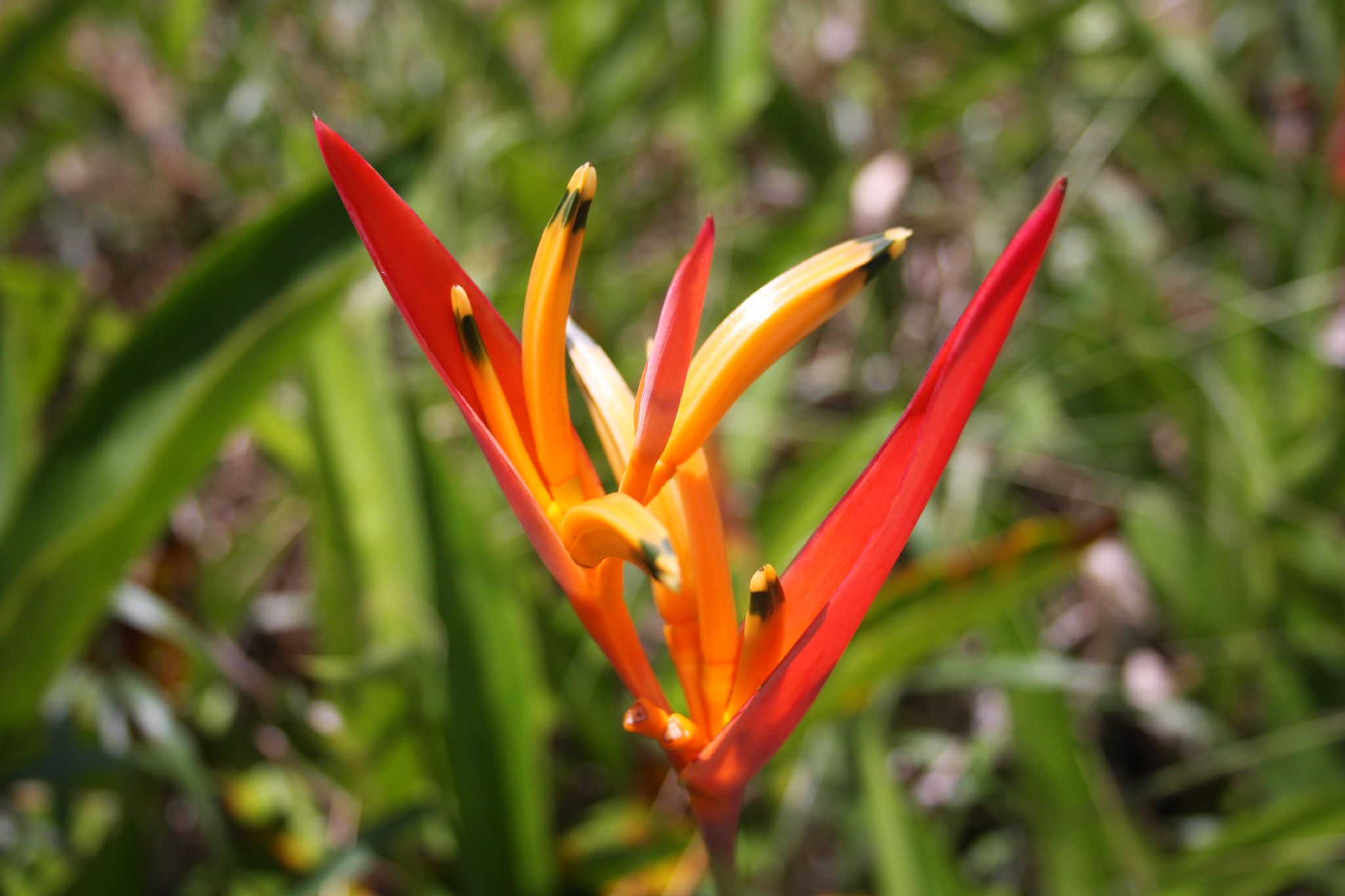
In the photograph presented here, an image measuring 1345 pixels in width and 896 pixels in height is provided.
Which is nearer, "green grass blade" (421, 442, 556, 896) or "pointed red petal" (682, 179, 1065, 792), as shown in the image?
"pointed red petal" (682, 179, 1065, 792)

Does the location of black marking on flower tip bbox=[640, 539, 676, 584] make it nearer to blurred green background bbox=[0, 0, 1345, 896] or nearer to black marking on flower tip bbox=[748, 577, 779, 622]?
black marking on flower tip bbox=[748, 577, 779, 622]

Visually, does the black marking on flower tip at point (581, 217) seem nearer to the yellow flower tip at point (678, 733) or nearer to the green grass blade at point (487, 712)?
the yellow flower tip at point (678, 733)

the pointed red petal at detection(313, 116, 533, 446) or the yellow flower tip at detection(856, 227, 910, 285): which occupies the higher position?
the pointed red petal at detection(313, 116, 533, 446)

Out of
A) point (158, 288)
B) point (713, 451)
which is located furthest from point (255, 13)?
point (713, 451)

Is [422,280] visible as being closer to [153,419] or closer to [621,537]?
[621,537]

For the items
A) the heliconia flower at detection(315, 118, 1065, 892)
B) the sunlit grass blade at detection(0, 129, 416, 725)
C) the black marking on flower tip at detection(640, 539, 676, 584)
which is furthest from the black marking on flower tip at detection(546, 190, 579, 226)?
→ the sunlit grass blade at detection(0, 129, 416, 725)

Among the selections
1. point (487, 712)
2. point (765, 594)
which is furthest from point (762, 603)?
point (487, 712)

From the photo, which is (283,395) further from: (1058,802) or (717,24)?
(1058,802)

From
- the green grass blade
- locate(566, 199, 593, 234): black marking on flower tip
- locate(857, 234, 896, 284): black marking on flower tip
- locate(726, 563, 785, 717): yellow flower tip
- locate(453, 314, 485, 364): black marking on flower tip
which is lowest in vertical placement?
the green grass blade
